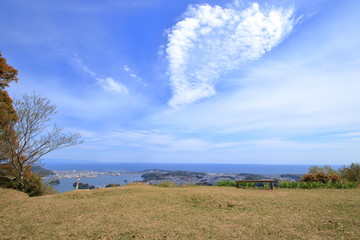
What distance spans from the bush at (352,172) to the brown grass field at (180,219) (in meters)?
9.77

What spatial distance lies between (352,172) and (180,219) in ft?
56.1

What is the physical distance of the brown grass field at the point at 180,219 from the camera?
5.27 meters

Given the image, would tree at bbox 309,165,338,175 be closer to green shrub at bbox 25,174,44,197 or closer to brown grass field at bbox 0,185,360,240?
brown grass field at bbox 0,185,360,240

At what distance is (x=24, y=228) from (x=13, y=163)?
9430 mm

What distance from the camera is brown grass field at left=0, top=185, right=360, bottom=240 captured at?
207 inches

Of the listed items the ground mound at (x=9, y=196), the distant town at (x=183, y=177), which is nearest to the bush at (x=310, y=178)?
the distant town at (x=183, y=177)

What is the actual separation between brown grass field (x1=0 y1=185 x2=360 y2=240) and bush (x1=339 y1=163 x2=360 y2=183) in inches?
385

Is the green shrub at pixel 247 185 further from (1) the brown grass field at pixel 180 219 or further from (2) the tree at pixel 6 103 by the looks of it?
(2) the tree at pixel 6 103

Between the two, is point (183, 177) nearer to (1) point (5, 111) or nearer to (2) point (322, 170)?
(2) point (322, 170)

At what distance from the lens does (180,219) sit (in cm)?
659

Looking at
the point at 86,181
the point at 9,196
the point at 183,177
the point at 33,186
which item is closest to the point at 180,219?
the point at 9,196

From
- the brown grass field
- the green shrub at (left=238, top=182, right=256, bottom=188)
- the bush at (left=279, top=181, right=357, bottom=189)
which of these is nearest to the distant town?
the green shrub at (left=238, top=182, right=256, bottom=188)

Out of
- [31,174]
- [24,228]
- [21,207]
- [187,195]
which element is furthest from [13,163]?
[187,195]

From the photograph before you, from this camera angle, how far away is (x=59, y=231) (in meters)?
5.72
